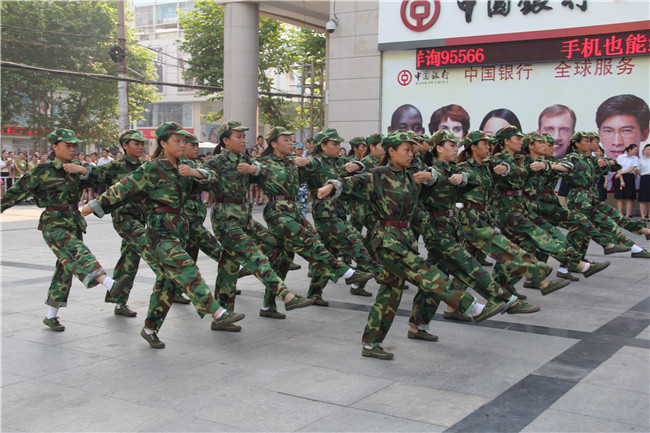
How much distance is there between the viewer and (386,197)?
19.2 feet

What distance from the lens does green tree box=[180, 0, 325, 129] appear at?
3234cm

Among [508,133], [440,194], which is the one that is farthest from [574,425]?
[508,133]

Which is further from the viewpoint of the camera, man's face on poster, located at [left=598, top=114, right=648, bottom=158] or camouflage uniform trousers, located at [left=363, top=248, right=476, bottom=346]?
man's face on poster, located at [left=598, top=114, right=648, bottom=158]

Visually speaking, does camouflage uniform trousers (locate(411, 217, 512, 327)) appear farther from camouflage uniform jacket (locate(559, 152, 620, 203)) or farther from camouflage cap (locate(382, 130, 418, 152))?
camouflage uniform jacket (locate(559, 152, 620, 203))

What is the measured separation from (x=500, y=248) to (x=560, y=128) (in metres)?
11.0

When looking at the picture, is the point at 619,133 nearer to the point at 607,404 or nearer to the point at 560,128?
the point at 560,128

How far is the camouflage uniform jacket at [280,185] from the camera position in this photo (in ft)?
24.6

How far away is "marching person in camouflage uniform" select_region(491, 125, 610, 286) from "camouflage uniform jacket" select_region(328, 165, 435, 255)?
249 cm

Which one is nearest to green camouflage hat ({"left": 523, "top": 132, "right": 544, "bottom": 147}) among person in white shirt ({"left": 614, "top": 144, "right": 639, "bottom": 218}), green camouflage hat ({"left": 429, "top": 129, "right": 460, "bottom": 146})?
green camouflage hat ({"left": 429, "top": 129, "right": 460, "bottom": 146})

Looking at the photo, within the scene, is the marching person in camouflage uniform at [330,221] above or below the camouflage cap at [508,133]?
below

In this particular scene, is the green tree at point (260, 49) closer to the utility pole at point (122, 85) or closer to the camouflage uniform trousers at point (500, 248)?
the utility pole at point (122, 85)

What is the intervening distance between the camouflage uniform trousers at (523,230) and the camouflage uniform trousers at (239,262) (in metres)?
2.89

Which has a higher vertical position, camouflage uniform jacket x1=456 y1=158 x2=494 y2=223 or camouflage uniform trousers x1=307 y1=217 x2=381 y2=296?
camouflage uniform jacket x1=456 y1=158 x2=494 y2=223

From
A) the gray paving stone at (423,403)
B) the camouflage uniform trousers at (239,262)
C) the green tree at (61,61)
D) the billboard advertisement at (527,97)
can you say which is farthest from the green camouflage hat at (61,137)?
the green tree at (61,61)
